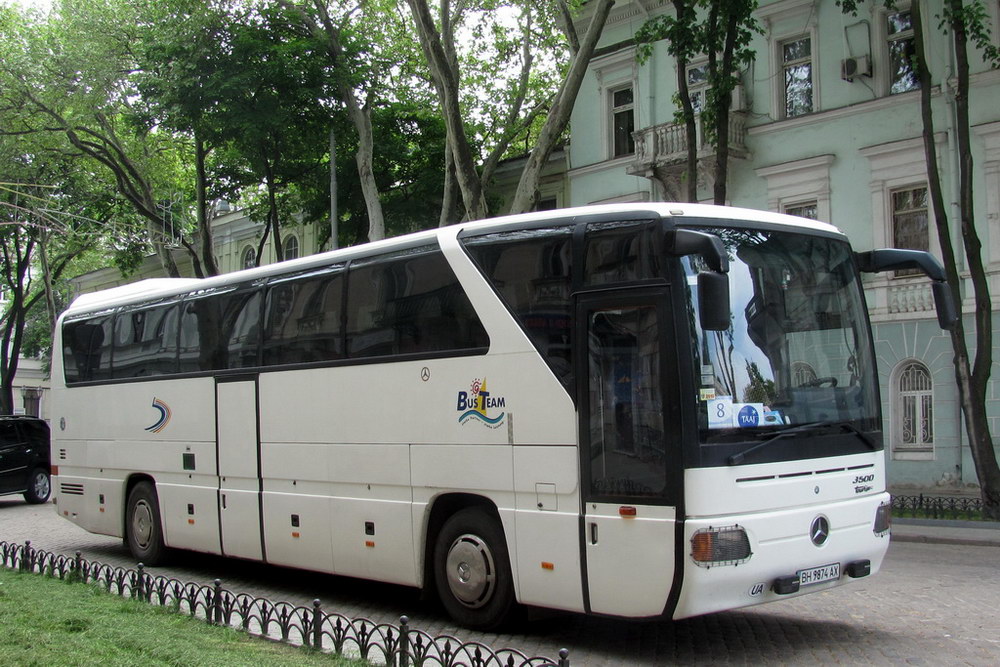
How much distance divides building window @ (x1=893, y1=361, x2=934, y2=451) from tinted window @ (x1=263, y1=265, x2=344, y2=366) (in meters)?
15.8

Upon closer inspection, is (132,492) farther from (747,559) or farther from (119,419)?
(747,559)

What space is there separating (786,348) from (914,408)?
1639 cm

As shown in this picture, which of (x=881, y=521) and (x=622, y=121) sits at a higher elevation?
(x=622, y=121)

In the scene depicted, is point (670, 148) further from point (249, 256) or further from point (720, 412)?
point (249, 256)

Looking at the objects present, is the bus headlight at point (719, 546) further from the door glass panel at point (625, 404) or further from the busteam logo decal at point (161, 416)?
the busteam logo decal at point (161, 416)

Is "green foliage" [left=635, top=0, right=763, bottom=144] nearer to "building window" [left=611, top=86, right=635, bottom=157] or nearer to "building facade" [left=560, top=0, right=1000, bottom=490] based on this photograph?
"building facade" [left=560, top=0, right=1000, bottom=490]

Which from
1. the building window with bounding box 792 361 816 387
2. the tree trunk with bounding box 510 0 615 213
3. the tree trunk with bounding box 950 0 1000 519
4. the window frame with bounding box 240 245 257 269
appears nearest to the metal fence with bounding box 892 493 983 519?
the tree trunk with bounding box 950 0 1000 519

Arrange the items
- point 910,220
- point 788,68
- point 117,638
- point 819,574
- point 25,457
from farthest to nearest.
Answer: point 788,68
point 25,457
point 910,220
point 819,574
point 117,638

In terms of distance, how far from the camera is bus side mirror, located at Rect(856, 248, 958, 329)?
26.9 ft

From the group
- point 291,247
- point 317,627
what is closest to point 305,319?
point 317,627

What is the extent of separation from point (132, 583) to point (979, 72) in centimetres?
1926

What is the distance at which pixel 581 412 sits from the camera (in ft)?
24.4

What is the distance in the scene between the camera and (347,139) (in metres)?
28.5

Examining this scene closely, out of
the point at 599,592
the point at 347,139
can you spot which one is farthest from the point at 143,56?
the point at 599,592
